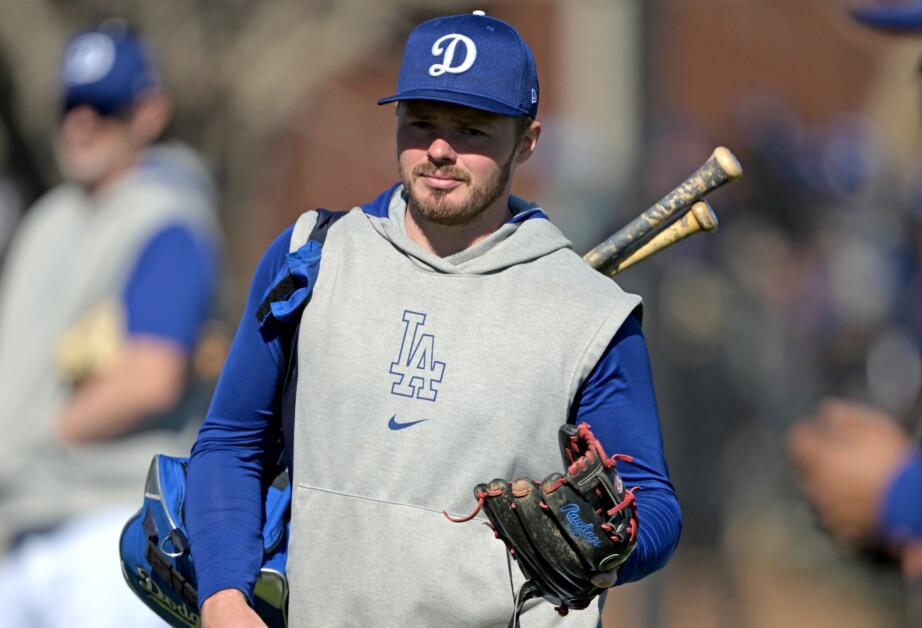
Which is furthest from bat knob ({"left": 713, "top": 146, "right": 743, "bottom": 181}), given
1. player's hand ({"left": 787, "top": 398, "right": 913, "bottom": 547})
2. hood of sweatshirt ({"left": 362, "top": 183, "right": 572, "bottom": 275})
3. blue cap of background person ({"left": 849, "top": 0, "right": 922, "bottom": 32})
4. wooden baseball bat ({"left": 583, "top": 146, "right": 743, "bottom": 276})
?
blue cap of background person ({"left": 849, "top": 0, "right": 922, "bottom": 32})

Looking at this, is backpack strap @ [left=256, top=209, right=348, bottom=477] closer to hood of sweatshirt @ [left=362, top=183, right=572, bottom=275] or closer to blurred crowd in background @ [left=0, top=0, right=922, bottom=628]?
hood of sweatshirt @ [left=362, top=183, right=572, bottom=275]

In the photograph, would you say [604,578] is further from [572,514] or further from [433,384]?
[433,384]

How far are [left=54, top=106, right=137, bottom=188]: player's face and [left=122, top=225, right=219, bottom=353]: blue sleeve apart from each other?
1.52 ft

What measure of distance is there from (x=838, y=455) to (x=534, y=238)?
4.17 feet

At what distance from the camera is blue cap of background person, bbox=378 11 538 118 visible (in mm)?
2908

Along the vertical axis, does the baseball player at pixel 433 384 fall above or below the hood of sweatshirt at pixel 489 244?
below

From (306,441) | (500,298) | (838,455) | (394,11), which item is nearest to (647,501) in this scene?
(500,298)

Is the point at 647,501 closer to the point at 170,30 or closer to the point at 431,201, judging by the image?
the point at 431,201

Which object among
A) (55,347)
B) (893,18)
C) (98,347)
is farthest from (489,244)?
(55,347)

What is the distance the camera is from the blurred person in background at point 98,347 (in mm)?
5125

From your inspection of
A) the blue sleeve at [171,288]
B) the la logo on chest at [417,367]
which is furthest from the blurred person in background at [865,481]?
the blue sleeve at [171,288]

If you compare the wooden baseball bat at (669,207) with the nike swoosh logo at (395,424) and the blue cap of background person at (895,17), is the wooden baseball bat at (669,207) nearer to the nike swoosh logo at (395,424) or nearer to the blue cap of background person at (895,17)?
the nike swoosh logo at (395,424)

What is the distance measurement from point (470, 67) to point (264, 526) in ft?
3.32

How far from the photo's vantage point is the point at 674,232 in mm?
3207
